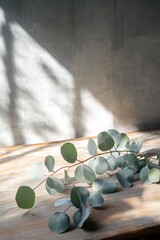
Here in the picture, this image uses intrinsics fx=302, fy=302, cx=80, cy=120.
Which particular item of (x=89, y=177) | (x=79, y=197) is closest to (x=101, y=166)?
(x=89, y=177)

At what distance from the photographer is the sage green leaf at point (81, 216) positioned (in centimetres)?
105

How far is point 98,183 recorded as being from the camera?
1297 mm

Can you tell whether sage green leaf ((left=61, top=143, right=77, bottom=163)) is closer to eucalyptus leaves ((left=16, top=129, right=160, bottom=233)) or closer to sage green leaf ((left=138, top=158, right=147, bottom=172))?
eucalyptus leaves ((left=16, top=129, right=160, bottom=233))

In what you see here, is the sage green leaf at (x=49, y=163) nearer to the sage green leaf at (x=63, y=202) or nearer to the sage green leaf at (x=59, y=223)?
the sage green leaf at (x=63, y=202)

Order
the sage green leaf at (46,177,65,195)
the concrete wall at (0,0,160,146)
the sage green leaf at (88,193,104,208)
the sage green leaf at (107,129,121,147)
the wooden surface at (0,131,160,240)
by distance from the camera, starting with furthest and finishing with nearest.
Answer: the concrete wall at (0,0,160,146) < the sage green leaf at (107,129,121,147) < the sage green leaf at (46,177,65,195) < the sage green leaf at (88,193,104,208) < the wooden surface at (0,131,160,240)

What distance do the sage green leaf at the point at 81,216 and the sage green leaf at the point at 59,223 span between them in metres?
0.03

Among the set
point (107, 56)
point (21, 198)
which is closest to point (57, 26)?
point (107, 56)

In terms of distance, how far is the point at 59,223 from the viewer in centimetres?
105

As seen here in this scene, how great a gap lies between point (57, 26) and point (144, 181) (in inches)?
51.5

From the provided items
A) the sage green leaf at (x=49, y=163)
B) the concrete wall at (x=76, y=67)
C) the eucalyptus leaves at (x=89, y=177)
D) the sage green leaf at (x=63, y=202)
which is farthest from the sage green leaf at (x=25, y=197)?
the concrete wall at (x=76, y=67)

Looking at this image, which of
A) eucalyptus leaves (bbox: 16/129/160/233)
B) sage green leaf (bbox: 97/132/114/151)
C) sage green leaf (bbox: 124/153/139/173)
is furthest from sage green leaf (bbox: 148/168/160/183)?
sage green leaf (bbox: 97/132/114/151)

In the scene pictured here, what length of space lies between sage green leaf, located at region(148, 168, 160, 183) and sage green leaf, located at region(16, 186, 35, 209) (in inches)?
20.9

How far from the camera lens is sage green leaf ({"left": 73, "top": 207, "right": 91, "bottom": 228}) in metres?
1.05

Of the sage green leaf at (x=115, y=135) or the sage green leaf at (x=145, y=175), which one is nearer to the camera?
the sage green leaf at (x=145, y=175)
